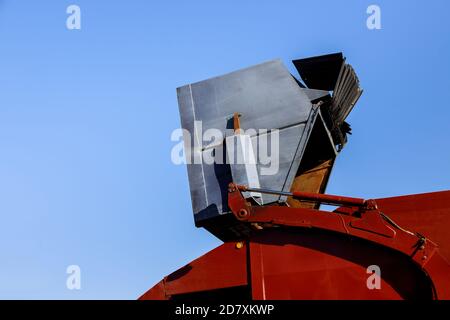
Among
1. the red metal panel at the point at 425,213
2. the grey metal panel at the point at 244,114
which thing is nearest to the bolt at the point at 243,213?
the grey metal panel at the point at 244,114

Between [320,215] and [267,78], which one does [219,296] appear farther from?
[267,78]

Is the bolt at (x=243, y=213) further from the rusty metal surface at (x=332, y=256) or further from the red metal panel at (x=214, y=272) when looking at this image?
the red metal panel at (x=214, y=272)

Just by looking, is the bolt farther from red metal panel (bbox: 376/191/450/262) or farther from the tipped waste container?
red metal panel (bbox: 376/191/450/262)

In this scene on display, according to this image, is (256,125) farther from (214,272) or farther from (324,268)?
(324,268)

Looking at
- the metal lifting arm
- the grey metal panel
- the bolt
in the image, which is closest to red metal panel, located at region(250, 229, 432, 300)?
the metal lifting arm

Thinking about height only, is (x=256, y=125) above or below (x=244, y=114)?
below

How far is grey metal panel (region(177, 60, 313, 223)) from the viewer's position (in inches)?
262

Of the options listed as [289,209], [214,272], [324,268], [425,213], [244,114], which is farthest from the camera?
[244,114]

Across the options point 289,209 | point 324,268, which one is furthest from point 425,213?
point 289,209

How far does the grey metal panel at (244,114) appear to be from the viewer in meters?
6.66

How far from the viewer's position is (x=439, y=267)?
5117 mm

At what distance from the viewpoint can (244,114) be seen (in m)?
7.04
